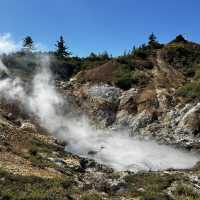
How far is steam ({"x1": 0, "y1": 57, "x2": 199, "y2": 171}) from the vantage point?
46281 mm

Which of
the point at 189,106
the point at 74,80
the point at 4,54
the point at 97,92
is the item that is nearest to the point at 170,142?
the point at 189,106

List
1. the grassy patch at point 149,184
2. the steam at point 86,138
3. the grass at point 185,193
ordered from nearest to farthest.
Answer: the grass at point 185,193 → the grassy patch at point 149,184 → the steam at point 86,138

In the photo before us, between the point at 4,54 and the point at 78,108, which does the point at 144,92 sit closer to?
the point at 78,108

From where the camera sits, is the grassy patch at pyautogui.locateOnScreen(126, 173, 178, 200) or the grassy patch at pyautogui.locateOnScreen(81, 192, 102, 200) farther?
the grassy patch at pyautogui.locateOnScreen(126, 173, 178, 200)

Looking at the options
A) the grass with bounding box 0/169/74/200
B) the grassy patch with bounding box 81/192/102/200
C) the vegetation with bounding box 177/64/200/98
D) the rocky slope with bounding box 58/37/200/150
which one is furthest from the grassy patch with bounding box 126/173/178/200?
the vegetation with bounding box 177/64/200/98

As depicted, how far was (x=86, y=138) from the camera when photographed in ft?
184

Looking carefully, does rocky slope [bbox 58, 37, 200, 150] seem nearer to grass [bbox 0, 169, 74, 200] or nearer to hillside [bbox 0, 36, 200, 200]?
hillside [bbox 0, 36, 200, 200]

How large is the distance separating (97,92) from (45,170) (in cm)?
3320

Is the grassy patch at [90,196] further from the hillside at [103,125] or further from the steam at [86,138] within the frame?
the steam at [86,138]

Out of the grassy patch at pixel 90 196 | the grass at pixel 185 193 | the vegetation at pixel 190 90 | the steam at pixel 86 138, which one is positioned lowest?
the grassy patch at pixel 90 196

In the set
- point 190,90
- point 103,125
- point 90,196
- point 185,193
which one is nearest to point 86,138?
point 103,125

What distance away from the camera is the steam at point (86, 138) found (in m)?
46.3

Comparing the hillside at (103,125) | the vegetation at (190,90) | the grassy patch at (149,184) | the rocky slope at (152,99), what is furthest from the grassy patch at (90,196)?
the vegetation at (190,90)

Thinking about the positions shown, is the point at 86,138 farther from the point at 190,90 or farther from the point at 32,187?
the point at 32,187
